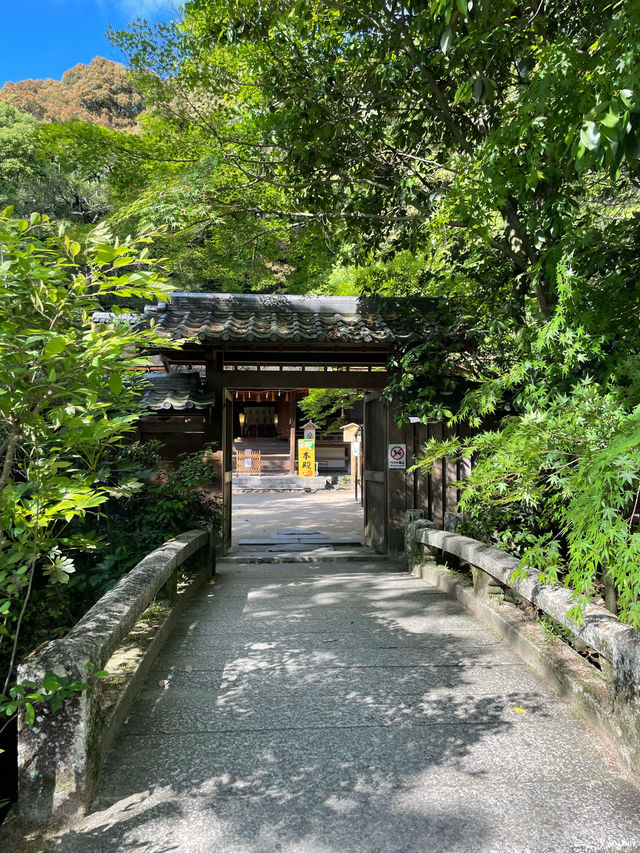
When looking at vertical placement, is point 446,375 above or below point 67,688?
above

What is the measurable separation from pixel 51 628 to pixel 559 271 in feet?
15.1

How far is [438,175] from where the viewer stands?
25.6 feet

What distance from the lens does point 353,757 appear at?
2408mm

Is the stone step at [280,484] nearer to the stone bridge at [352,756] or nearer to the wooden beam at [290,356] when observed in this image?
the wooden beam at [290,356]

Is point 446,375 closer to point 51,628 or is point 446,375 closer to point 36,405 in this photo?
point 51,628

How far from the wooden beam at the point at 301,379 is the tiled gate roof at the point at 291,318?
722 mm

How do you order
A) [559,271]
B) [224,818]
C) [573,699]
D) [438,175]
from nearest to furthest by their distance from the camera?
[224,818] < [573,699] < [559,271] < [438,175]

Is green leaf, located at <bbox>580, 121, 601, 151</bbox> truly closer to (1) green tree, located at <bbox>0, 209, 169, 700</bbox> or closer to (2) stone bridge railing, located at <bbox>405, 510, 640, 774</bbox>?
(1) green tree, located at <bbox>0, 209, 169, 700</bbox>

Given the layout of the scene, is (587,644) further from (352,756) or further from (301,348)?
(301,348)

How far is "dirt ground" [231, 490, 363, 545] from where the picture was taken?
37.3ft

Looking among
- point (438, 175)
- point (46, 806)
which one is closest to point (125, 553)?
point (46, 806)

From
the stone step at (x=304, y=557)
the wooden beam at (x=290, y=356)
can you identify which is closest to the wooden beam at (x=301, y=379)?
the wooden beam at (x=290, y=356)

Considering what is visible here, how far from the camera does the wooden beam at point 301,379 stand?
752 centimetres

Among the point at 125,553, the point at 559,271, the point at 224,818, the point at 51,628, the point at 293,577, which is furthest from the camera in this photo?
the point at 293,577
